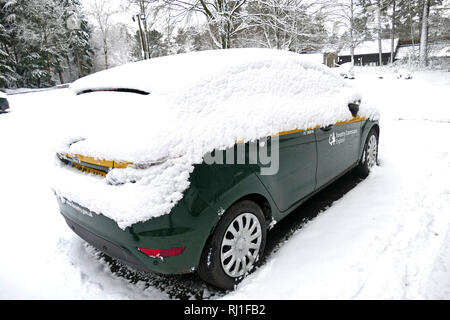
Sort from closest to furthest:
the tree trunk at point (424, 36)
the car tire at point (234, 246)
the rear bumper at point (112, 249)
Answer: the rear bumper at point (112, 249), the car tire at point (234, 246), the tree trunk at point (424, 36)

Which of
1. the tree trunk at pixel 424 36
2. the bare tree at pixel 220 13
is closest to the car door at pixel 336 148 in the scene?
the bare tree at pixel 220 13

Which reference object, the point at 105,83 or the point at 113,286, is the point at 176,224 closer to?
the point at 113,286

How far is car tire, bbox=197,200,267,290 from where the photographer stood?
6.54 ft

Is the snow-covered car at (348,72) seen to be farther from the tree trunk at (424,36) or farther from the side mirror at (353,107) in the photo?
the side mirror at (353,107)

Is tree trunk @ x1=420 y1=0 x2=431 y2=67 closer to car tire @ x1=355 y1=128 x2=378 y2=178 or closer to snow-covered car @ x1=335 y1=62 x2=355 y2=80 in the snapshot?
snow-covered car @ x1=335 y1=62 x2=355 y2=80

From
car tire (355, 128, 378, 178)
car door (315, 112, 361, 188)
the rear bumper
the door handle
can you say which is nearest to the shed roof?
car tire (355, 128, 378, 178)

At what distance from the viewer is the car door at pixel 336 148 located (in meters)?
2.92

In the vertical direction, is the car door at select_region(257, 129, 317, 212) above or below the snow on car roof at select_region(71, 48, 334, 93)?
below

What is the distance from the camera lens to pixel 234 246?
2.12 meters

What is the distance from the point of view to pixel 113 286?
2260mm

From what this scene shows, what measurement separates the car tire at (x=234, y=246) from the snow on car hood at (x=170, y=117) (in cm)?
47

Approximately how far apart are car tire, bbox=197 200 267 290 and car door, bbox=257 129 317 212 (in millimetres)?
255

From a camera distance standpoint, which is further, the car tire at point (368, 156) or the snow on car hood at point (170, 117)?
the car tire at point (368, 156)

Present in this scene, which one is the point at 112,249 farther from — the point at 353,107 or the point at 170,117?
the point at 353,107
